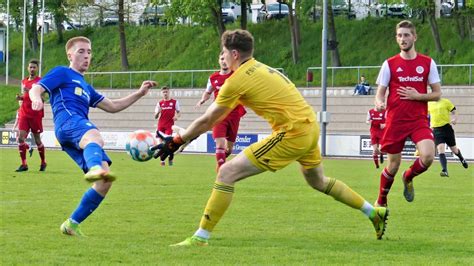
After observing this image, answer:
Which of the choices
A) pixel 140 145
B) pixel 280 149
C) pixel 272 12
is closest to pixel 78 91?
pixel 140 145

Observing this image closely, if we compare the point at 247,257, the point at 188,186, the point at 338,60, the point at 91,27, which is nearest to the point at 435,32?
the point at 338,60

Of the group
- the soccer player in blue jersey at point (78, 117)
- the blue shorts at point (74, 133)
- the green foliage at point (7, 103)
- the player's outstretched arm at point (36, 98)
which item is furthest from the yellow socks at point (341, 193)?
the green foliage at point (7, 103)

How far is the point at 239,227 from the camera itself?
11227 millimetres

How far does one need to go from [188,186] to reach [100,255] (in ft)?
30.7

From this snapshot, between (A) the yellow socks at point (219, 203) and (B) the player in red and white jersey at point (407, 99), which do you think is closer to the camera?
(A) the yellow socks at point (219, 203)

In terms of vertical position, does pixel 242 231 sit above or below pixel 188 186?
above

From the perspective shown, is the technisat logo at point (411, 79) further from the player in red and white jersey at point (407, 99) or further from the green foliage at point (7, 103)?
the green foliage at point (7, 103)

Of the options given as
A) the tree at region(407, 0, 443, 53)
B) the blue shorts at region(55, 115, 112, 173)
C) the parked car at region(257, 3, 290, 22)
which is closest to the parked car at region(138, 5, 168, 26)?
the parked car at region(257, 3, 290, 22)

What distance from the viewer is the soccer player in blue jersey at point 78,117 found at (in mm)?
10133

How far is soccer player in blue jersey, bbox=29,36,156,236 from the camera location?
10133mm

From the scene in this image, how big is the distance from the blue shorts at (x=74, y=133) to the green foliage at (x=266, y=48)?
113 ft

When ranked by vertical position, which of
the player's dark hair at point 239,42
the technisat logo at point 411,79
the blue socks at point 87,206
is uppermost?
the player's dark hair at point 239,42

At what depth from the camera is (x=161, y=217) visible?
40.3 ft

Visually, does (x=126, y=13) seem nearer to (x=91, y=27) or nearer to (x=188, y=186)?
(x=91, y=27)
